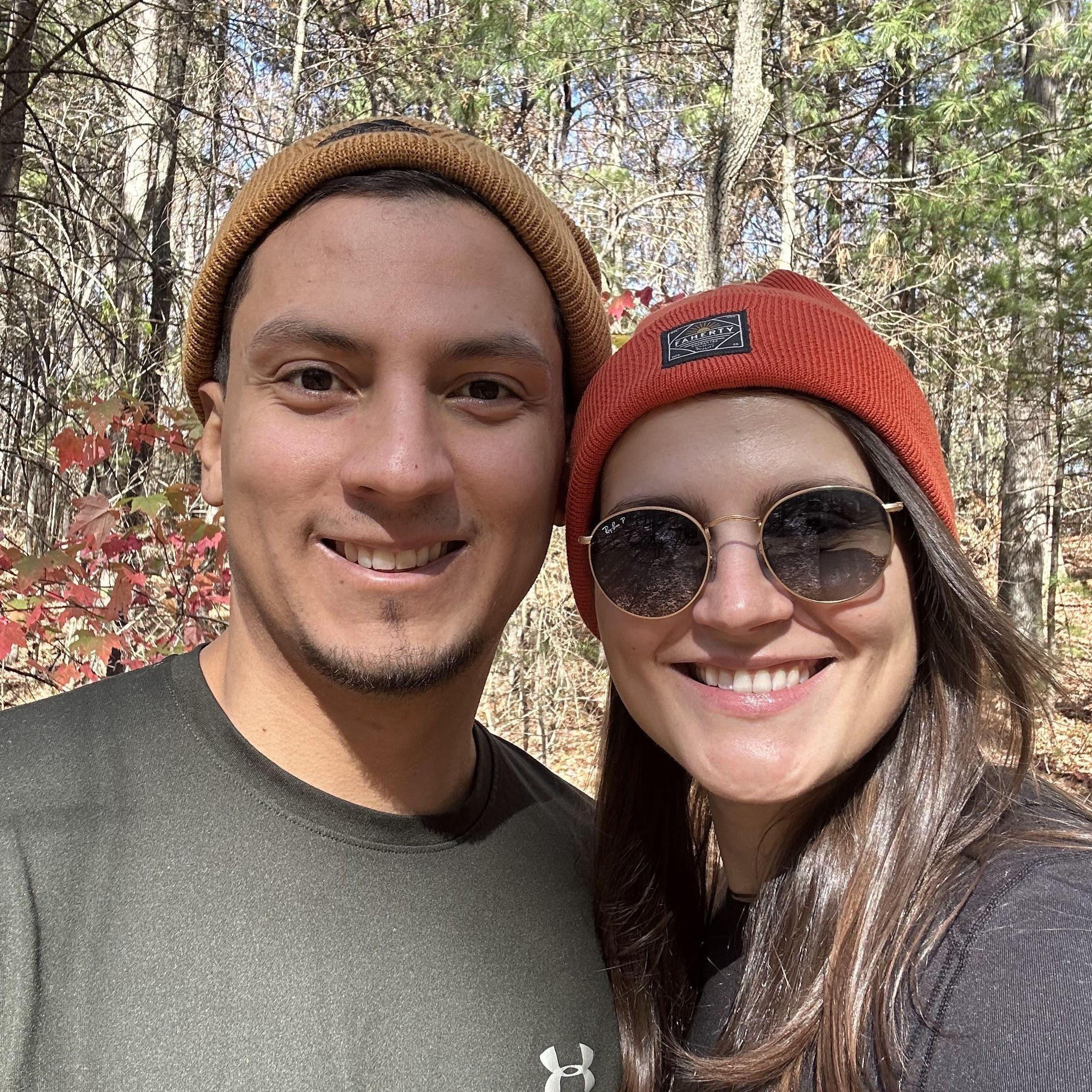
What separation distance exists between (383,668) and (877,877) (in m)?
0.89

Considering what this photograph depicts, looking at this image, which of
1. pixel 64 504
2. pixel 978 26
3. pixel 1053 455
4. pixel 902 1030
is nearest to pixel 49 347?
→ pixel 64 504

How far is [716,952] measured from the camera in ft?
6.20

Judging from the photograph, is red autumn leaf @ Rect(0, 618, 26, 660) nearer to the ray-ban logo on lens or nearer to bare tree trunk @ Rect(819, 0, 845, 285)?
the ray-ban logo on lens

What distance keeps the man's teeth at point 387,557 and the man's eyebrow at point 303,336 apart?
0.34 m

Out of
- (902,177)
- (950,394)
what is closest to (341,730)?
(902,177)

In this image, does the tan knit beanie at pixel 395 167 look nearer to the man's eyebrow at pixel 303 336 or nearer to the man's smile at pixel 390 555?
the man's eyebrow at pixel 303 336

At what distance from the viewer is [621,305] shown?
4906mm

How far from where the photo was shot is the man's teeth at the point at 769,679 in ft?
5.38

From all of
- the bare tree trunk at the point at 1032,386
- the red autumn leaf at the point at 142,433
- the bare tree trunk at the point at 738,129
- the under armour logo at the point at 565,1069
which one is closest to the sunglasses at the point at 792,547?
the under armour logo at the point at 565,1069

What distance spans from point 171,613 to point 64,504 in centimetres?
144

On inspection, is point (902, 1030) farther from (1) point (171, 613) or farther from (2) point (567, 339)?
(1) point (171, 613)

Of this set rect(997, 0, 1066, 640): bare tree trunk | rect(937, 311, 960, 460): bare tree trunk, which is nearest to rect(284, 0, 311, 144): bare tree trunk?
rect(997, 0, 1066, 640): bare tree trunk

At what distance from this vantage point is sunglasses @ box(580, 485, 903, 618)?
1.59 m

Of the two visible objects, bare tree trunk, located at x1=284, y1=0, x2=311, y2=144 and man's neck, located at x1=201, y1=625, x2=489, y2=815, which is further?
bare tree trunk, located at x1=284, y1=0, x2=311, y2=144
